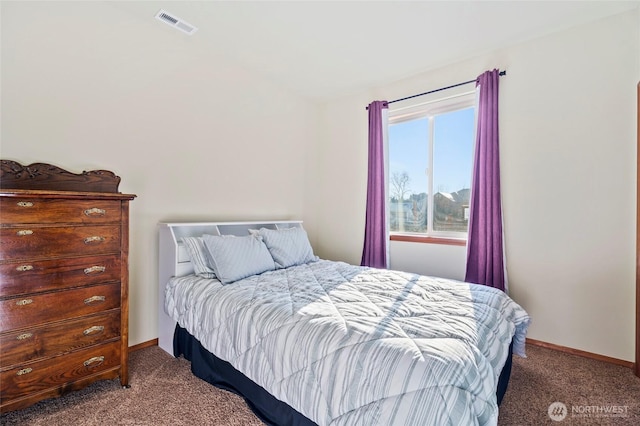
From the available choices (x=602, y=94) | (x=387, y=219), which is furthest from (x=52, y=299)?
(x=602, y=94)

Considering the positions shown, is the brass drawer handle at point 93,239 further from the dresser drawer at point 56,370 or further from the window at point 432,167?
the window at point 432,167

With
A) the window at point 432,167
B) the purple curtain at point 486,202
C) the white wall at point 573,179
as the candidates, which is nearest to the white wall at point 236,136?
the white wall at point 573,179

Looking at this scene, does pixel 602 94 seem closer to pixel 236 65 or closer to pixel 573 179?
pixel 573 179

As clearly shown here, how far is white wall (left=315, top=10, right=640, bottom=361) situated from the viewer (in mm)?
2123

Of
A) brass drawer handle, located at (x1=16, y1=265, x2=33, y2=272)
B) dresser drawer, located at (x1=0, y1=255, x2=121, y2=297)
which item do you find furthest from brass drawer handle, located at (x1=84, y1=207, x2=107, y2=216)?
brass drawer handle, located at (x1=16, y1=265, x2=33, y2=272)

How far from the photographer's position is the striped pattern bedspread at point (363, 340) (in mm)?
978

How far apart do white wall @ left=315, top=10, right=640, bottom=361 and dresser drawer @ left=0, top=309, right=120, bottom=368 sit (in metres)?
2.81

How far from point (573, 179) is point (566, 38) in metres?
1.12

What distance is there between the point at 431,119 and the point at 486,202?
1078mm

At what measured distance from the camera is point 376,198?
3.23 m

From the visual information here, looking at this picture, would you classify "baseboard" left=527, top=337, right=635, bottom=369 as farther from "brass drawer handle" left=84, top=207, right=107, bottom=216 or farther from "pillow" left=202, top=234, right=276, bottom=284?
"brass drawer handle" left=84, top=207, right=107, bottom=216

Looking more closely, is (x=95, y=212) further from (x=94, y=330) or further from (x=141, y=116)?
(x=141, y=116)

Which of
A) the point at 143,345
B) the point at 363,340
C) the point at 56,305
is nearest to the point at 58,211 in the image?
the point at 56,305

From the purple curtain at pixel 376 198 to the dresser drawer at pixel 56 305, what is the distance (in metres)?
2.33
